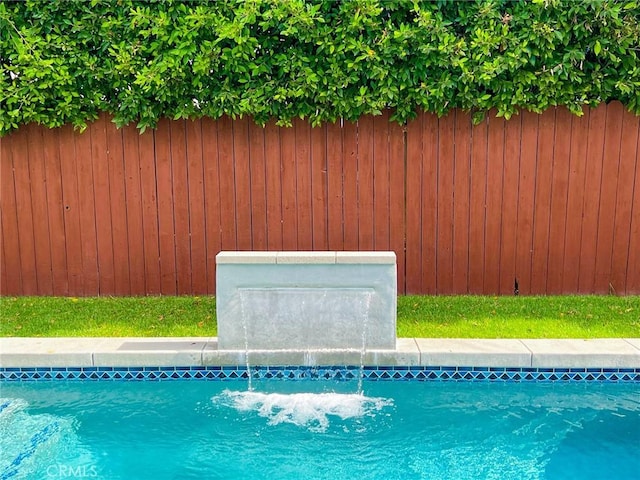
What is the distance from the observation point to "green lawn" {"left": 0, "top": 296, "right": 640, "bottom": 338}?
15.9 feet

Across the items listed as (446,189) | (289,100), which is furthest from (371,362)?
(289,100)

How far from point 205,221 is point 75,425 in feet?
8.60

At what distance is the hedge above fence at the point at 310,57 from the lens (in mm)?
5215

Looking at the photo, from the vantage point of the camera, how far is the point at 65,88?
5559 mm

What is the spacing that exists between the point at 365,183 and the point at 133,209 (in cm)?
251

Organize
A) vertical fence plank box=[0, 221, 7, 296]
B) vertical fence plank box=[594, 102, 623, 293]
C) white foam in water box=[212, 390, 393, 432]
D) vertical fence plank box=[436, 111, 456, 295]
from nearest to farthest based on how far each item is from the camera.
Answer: white foam in water box=[212, 390, 393, 432], vertical fence plank box=[594, 102, 623, 293], vertical fence plank box=[436, 111, 456, 295], vertical fence plank box=[0, 221, 7, 296]

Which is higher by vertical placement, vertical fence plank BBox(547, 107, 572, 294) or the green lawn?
vertical fence plank BBox(547, 107, 572, 294)

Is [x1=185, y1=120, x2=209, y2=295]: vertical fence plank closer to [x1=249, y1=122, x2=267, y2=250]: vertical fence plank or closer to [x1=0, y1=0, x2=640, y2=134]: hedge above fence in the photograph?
[x1=0, y1=0, x2=640, y2=134]: hedge above fence

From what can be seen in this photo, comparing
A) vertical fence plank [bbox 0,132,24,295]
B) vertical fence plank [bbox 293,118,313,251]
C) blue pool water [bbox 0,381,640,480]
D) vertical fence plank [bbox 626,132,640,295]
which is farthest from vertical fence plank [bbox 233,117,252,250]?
vertical fence plank [bbox 626,132,640,295]

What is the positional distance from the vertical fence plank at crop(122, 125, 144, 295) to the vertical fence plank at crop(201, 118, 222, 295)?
2.32 feet

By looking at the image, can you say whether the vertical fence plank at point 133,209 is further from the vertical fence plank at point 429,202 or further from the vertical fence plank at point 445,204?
the vertical fence plank at point 445,204

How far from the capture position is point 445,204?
587 centimetres

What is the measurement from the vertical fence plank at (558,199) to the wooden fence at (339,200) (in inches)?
0.5

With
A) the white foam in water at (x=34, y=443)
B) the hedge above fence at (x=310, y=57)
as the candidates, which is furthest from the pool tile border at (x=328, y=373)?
the hedge above fence at (x=310, y=57)
